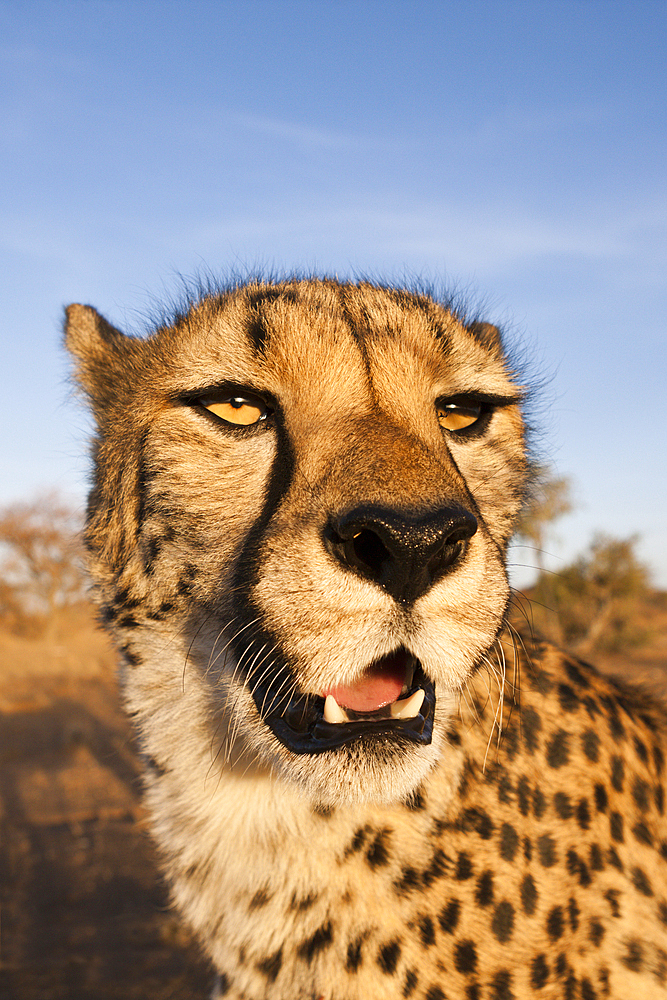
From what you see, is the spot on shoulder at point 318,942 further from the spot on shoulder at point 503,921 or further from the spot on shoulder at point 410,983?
the spot on shoulder at point 503,921

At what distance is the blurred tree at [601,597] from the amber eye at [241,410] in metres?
13.9

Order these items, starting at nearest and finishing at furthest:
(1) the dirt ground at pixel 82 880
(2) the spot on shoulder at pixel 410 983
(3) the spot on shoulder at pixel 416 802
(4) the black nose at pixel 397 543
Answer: (4) the black nose at pixel 397 543, (2) the spot on shoulder at pixel 410 983, (3) the spot on shoulder at pixel 416 802, (1) the dirt ground at pixel 82 880

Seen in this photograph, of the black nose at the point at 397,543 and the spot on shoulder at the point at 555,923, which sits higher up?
the black nose at the point at 397,543

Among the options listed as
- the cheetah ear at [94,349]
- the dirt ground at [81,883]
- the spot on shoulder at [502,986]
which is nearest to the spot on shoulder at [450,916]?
the spot on shoulder at [502,986]

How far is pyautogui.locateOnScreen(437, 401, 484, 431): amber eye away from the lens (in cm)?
175

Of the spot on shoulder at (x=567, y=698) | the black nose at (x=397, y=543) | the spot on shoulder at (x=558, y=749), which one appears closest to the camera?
the black nose at (x=397, y=543)

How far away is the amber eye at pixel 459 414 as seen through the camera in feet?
5.74

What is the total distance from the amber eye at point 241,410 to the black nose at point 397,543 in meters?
0.44

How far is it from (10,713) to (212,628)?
857 centimetres

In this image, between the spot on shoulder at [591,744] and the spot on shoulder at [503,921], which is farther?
the spot on shoulder at [591,744]

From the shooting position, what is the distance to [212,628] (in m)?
1.55

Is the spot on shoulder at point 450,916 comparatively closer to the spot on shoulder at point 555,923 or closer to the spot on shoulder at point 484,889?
the spot on shoulder at point 484,889

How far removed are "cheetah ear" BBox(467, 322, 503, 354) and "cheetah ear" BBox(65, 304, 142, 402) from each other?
0.91 m

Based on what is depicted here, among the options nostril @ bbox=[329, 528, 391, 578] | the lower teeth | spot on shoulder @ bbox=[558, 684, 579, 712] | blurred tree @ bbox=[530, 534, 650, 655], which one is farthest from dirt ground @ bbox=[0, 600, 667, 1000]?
blurred tree @ bbox=[530, 534, 650, 655]
